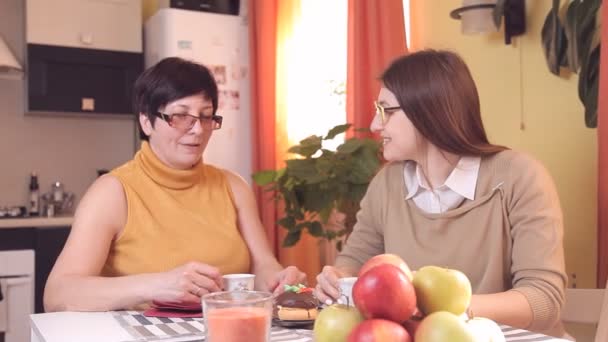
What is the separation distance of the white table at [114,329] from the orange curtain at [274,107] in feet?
Answer: 6.16

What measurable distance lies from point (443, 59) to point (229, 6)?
229 centimetres

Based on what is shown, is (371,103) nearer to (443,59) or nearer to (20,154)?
(443,59)

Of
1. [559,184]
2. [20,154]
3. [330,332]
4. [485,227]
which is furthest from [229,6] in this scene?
[330,332]

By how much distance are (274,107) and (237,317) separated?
8.14ft

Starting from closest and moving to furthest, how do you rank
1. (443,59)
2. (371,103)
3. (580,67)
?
(443,59) → (580,67) → (371,103)

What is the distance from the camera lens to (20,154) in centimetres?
353

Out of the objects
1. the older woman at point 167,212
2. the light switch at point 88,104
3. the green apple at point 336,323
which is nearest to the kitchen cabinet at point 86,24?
the light switch at point 88,104

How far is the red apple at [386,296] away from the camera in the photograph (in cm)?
72

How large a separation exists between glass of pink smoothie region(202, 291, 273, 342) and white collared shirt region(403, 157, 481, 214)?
0.73 meters

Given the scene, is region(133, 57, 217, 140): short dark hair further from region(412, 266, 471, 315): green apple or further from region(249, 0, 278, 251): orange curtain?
region(249, 0, 278, 251): orange curtain

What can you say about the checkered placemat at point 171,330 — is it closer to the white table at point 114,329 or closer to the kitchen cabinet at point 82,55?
the white table at point 114,329

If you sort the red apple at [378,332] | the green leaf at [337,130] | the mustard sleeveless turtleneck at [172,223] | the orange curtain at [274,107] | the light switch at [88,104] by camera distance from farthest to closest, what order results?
the light switch at [88,104] < the orange curtain at [274,107] < the green leaf at [337,130] < the mustard sleeveless turtleneck at [172,223] < the red apple at [378,332]

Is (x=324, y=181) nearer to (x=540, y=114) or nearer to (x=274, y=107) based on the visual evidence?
(x=540, y=114)

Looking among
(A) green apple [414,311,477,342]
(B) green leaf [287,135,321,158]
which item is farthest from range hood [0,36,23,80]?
(A) green apple [414,311,477,342]
